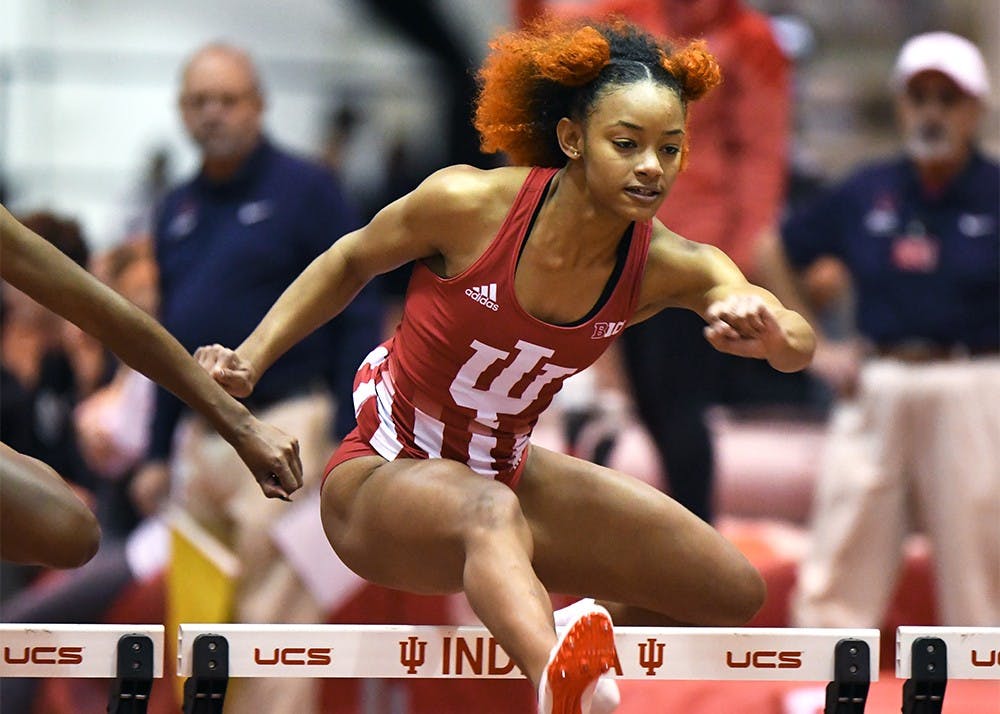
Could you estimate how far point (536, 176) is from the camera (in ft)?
11.2

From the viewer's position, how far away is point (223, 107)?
17.1ft

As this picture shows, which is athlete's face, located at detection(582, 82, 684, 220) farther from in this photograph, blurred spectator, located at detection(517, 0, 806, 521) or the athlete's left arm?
blurred spectator, located at detection(517, 0, 806, 521)

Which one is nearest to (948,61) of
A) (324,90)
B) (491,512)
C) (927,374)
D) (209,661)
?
(927,374)

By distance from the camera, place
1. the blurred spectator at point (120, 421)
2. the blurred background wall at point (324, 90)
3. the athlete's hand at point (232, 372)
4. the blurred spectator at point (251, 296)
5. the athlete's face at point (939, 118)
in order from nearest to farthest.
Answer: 1. the athlete's hand at point (232, 372)
2. the blurred spectator at point (251, 296)
3. the athlete's face at point (939, 118)
4. the blurred spectator at point (120, 421)
5. the blurred background wall at point (324, 90)

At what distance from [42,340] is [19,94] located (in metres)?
3.84

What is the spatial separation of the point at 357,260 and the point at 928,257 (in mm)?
2631

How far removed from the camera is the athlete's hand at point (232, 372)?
11.2 ft

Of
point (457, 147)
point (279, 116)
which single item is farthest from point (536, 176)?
point (279, 116)

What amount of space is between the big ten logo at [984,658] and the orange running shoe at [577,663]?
2.93ft

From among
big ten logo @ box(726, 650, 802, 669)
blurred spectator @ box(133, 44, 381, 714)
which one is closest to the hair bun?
big ten logo @ box(726, 650, 802, 669)

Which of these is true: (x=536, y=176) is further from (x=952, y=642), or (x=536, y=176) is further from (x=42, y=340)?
(x=42, y=340)

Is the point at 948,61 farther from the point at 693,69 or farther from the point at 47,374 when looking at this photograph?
the point at 47,374

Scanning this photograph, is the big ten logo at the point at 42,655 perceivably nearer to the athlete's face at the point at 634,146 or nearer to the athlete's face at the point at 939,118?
the athlete's face at the point at 634,146

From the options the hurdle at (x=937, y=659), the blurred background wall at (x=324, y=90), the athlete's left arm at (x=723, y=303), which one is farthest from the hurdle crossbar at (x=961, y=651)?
the blurred background wall at (x=324, y=90)
